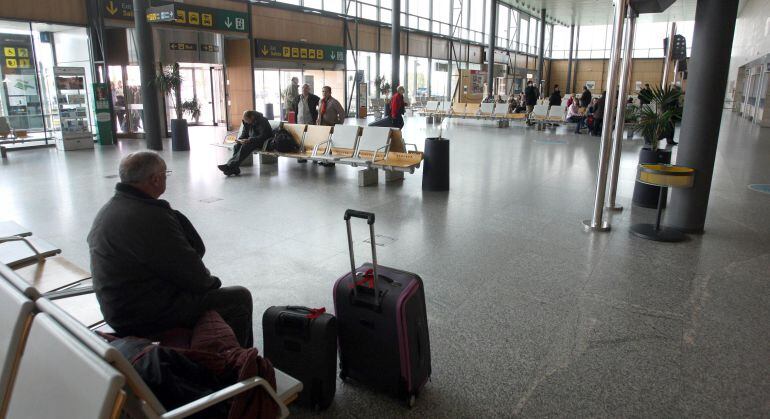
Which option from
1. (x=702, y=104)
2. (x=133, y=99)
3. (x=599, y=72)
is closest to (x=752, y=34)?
(x=599, y=72)

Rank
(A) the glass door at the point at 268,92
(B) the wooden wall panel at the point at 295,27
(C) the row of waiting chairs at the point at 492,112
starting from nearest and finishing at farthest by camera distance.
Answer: (C) the row of waiting chairs at the point at 492,112 → (B) the wooden wall panel at the point at 295,27 → (A) the glass door at the point at 268,92

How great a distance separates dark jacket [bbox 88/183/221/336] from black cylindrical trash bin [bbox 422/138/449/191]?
18.1ft

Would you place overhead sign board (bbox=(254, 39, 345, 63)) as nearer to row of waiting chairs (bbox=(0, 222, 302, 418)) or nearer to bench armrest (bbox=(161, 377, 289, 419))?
row of waiting chairs (bbox=(0, 222, 302, 418))

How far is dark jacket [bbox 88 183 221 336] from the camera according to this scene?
6.79 ft

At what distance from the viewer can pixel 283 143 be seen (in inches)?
362

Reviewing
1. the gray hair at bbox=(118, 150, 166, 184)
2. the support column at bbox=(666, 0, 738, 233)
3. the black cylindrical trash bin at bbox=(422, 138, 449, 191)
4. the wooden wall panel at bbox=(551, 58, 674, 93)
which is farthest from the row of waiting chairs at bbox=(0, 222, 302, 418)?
the wooden wall panel at bbox=(551, 58, 674, 93)

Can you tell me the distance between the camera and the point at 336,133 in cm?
901

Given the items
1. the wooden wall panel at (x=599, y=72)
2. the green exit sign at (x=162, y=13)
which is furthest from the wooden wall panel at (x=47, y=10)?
the wooden wall panel at (x=599, y=72)

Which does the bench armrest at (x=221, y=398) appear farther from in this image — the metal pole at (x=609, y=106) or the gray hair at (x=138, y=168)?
the metal pole at (x=609, y=106)

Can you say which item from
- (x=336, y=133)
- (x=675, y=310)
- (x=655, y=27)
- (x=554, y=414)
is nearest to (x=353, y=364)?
(x=554, y=414)

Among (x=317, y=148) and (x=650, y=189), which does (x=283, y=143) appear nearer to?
(x=317, y=148)

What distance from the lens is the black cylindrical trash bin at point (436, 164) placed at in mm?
7457

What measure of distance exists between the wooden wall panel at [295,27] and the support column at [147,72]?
6.64 m

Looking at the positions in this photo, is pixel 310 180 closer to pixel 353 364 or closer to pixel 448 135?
pixel 353 364
